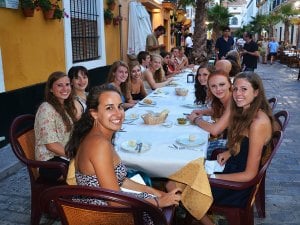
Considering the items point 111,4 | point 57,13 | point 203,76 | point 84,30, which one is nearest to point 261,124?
point 203,76

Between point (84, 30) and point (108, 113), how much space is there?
584cm

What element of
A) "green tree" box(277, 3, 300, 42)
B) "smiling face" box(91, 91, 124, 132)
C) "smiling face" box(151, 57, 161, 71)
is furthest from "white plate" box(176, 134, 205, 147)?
"green tree" box(277, 3, 300, 42)

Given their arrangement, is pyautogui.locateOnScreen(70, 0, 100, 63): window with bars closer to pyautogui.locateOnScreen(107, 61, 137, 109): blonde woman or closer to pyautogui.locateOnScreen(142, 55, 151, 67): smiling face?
pyautogui.locateOnScreen(142, 55, 151, 67): smiling face

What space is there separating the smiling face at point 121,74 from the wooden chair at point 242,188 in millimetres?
2688

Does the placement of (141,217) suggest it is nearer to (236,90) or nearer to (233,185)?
(233,185)

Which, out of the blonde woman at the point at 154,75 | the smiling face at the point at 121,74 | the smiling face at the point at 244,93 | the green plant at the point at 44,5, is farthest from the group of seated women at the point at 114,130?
the blonde woman at the point at 154,75

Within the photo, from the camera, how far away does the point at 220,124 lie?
9.81 feet

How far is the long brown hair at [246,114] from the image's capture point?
247cm

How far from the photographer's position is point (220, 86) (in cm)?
338

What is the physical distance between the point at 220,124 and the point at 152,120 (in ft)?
1.94

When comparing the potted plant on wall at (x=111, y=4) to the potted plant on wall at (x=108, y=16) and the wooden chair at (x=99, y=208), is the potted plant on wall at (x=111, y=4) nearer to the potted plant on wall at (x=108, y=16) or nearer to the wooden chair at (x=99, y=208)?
the potted plant on wall at (x=108, y=16)

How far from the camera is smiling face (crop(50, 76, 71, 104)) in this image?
2947mm

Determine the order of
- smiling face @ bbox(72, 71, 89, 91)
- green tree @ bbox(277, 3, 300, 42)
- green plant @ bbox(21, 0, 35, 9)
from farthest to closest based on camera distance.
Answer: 1. green tree @ bbox(277, 3, 300, 42)
2. green plant @ bbox(21, 0, 35, 9)
3. smiling face @ bbox(72, 71, 89, 91)

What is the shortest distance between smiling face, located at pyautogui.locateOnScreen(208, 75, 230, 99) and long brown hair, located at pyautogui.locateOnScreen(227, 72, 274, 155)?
2.25 ft
